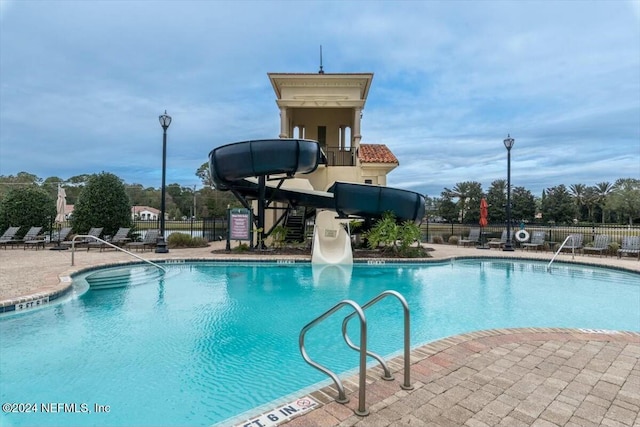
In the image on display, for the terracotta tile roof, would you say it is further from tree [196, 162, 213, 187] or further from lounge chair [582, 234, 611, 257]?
tree [196, 162, 213, 187]

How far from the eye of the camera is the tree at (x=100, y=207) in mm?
17516

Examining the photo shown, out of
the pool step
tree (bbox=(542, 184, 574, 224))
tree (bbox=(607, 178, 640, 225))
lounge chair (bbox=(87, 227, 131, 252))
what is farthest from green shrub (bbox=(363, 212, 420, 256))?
tree (bbox=(607, 178, 640, 225))

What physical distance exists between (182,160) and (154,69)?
37.4 metres

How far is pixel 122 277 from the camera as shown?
10344 millimetres

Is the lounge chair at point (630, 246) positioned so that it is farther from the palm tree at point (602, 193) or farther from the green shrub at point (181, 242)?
the palm tree at point (602, 193)

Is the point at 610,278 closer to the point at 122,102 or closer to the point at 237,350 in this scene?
the point at 237,350

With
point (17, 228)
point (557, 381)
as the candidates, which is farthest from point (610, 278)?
point (17, 228)

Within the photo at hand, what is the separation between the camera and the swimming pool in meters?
3.52

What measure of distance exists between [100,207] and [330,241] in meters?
12.6

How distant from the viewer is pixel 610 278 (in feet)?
35.1

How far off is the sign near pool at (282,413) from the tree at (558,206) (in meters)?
63.6

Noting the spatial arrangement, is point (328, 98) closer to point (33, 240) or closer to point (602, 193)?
point (33, 240)

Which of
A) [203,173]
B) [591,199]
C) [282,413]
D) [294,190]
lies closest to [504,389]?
[282,413]

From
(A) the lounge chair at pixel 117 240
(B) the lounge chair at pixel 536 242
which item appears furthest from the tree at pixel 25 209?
(B) the lounge chair at pixel 536 242
